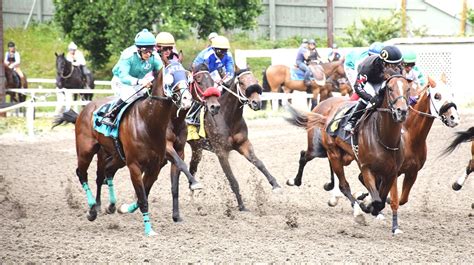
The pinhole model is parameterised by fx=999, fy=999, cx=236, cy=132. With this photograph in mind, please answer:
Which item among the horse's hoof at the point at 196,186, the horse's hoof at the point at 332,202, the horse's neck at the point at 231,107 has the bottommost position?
the horse's hoof at the point at 332,202

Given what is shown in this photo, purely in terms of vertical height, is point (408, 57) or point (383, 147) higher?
point (408, 57)

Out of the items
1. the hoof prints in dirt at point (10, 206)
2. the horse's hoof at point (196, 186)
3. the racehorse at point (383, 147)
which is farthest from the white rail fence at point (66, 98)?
the racehorse at point (383, 147)

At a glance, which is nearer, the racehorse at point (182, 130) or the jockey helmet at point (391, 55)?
the jockey helmet at point (391, 55)

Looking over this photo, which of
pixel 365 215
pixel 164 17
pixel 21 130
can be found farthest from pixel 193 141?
pixel 164 17

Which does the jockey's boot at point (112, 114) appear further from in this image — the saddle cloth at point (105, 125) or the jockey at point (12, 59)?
the jockey at point (12, 59)

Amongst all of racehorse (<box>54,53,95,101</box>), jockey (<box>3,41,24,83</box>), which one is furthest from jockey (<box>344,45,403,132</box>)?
jockey (<box>3,41,24,83</box>)

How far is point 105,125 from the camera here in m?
11.2

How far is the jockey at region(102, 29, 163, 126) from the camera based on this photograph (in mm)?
10805

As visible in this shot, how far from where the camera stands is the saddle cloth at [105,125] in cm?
1094

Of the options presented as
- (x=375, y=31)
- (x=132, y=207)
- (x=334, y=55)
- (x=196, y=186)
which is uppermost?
(x=375, y=31)

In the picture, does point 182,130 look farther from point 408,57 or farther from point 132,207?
point 408,57

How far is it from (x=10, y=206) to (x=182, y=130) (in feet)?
8.79

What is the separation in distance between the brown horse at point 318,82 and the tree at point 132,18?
409cm

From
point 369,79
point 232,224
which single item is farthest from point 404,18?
point 232,224
